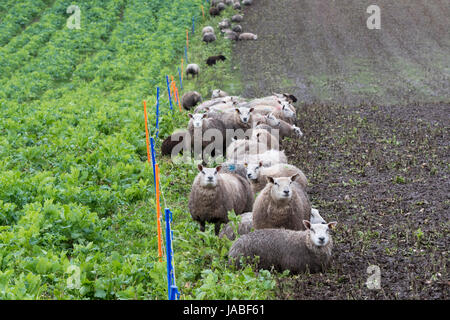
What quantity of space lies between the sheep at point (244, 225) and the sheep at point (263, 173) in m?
1.31

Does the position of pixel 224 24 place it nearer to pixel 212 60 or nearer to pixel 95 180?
pixel 212 60

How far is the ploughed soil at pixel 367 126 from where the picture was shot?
8.50 metres

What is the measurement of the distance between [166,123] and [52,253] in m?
9.19

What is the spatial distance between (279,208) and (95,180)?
4.76 m

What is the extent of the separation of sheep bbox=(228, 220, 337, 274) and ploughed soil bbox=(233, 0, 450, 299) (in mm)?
310

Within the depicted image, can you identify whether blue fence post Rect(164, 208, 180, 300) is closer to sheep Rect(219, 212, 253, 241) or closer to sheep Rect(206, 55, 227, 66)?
sheep Rect(219, 212, 253, 241)

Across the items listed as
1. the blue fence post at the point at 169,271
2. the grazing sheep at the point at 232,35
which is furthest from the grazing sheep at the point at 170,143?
the grazing sheep at the point at 232,35

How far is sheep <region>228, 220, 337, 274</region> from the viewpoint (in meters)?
8.65

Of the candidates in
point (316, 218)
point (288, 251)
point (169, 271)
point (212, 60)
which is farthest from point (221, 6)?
point (169, 271)

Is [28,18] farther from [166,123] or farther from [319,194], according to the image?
[319,194]

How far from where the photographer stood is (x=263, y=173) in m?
12.2

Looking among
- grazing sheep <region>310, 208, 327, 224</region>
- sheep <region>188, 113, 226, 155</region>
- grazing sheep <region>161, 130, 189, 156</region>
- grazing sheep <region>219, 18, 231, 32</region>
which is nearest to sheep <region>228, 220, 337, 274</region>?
grazing sheep <region>310, 208, 327, 224</region>

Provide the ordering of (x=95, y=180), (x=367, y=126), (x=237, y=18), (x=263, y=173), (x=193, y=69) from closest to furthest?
1. (x=263, y=173)
2. (x=95, y=180)
3. (x=367, y=126)
4. (x=193, y=69)
5. (x=237, y=18)

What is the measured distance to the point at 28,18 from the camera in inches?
1430
